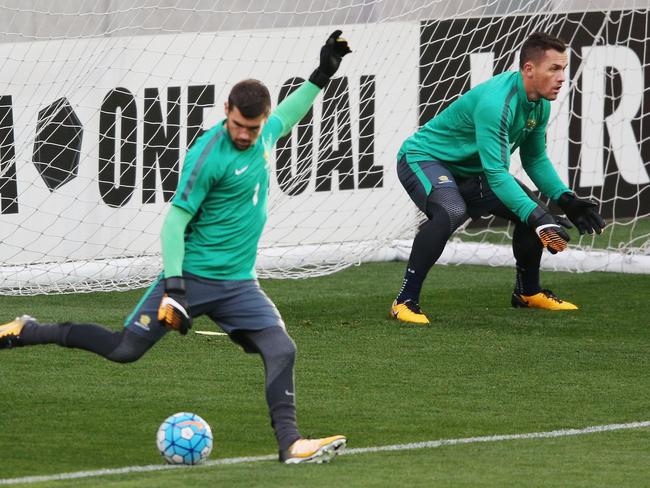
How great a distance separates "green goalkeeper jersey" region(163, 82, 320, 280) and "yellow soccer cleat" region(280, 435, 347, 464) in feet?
2.22

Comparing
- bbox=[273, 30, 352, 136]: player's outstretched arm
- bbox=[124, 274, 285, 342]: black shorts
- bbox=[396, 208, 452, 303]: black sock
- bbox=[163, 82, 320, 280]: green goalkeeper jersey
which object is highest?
bbox=[273, 30, 352, 136]: player's outstretched arm

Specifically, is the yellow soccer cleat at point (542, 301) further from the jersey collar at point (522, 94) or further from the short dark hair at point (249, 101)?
the short dark hair at point (249, 101)

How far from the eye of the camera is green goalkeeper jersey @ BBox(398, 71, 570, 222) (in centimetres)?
862

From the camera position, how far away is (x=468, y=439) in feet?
19.8

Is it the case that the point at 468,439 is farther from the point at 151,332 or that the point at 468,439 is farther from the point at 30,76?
the point at 30,76

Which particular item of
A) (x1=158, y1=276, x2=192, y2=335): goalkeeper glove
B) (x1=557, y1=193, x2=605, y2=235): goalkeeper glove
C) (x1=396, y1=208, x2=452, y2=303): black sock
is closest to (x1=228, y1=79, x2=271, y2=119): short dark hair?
(x1=158, y1=276, x2=192, y2=335): goalkeeper glove

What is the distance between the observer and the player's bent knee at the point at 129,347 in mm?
5660

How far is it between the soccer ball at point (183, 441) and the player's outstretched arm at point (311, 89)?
4.01 feet

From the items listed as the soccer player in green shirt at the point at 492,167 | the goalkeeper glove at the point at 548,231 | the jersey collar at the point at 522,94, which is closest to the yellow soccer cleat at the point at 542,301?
the soccer player in green shirt at the point at 492,167

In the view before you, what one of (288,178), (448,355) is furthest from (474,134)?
(288,178)

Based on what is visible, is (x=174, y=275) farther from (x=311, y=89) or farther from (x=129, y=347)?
(x=311, y=89)

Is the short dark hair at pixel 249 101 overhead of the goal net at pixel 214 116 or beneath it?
overhead

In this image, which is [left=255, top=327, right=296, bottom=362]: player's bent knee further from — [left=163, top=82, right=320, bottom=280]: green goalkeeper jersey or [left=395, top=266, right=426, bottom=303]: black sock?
[left=395, top=266, right=426, bottom=303]: black sock

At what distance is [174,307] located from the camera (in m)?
5.39
